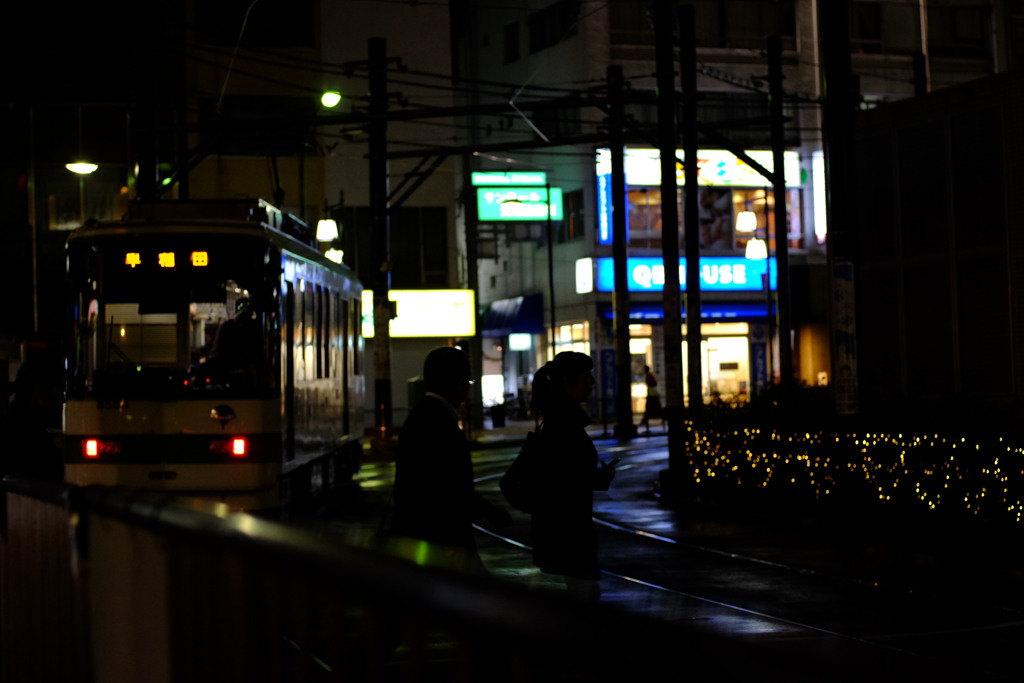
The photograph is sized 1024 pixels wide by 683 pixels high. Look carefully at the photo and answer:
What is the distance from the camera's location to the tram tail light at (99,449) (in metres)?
15.8

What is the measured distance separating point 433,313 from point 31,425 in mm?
38653

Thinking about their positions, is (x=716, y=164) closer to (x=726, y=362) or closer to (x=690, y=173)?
(x=726, y=362)

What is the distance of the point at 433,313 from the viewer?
46.5 metres

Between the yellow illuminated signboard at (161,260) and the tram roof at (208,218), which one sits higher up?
the tram roof at (208,218)

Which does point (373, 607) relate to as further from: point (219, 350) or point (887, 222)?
point (887, 222)

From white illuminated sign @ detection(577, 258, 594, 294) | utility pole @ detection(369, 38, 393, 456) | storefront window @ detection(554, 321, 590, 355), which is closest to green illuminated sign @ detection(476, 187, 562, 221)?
white illuminated sign @ detection(577, 258, 594, 294)

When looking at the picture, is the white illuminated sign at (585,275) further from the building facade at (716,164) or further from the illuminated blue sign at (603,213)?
the illuminated blue sign at (603,213)

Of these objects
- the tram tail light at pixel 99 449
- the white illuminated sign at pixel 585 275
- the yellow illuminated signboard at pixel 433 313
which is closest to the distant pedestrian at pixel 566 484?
the tram tail light at pixel 99 449

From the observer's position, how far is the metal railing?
2023 millimetres

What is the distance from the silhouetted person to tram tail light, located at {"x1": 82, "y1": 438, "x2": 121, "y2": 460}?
8053 mm

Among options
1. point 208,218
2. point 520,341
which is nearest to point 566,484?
point 208,218

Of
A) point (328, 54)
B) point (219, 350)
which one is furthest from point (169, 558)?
point (328, 54)

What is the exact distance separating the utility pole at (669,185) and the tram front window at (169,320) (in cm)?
717

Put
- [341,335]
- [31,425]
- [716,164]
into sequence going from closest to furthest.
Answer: [31,425] < [341,335] < [716,164]
